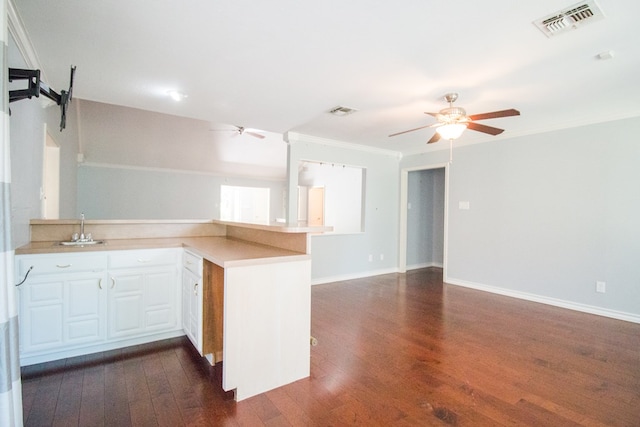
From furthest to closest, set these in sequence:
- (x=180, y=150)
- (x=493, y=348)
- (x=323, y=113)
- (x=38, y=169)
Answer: (x=180, y=150) → (x=323, y=113) → (x=38, y=169) → (x=493, y=348)

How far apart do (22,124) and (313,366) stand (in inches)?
115

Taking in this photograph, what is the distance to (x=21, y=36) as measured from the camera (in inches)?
84.4

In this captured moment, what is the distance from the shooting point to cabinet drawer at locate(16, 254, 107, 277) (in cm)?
221

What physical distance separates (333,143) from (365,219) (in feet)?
4.84

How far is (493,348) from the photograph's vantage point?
9.02 feet

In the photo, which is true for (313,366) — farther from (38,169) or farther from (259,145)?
(259,145)

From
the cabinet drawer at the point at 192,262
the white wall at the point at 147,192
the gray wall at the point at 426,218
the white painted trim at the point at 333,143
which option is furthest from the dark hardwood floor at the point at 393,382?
the white wall at the point at 147,192

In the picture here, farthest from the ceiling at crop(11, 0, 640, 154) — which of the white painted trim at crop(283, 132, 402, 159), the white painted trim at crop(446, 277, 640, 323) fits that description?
the white painted trim at crop(446, 277, 640, 323)

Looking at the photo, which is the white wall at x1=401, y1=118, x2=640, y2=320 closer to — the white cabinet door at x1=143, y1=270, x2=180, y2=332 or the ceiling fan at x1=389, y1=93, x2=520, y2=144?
the ceiling fan at x1=389, y1=93, x2=520, y2=144

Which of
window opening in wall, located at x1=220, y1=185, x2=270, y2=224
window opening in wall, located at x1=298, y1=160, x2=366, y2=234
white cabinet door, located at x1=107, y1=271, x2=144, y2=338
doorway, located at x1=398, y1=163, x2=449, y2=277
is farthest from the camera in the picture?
window opening in wall, located at x1=220, y1=185, x2=270, y2=224

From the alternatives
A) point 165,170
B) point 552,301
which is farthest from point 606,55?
point 165,170

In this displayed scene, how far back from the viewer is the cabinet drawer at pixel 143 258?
2520 mm

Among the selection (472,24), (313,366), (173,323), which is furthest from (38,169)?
(472,24)

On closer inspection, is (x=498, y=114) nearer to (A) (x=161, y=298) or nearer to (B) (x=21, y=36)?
(A) (x=161, y=298)
